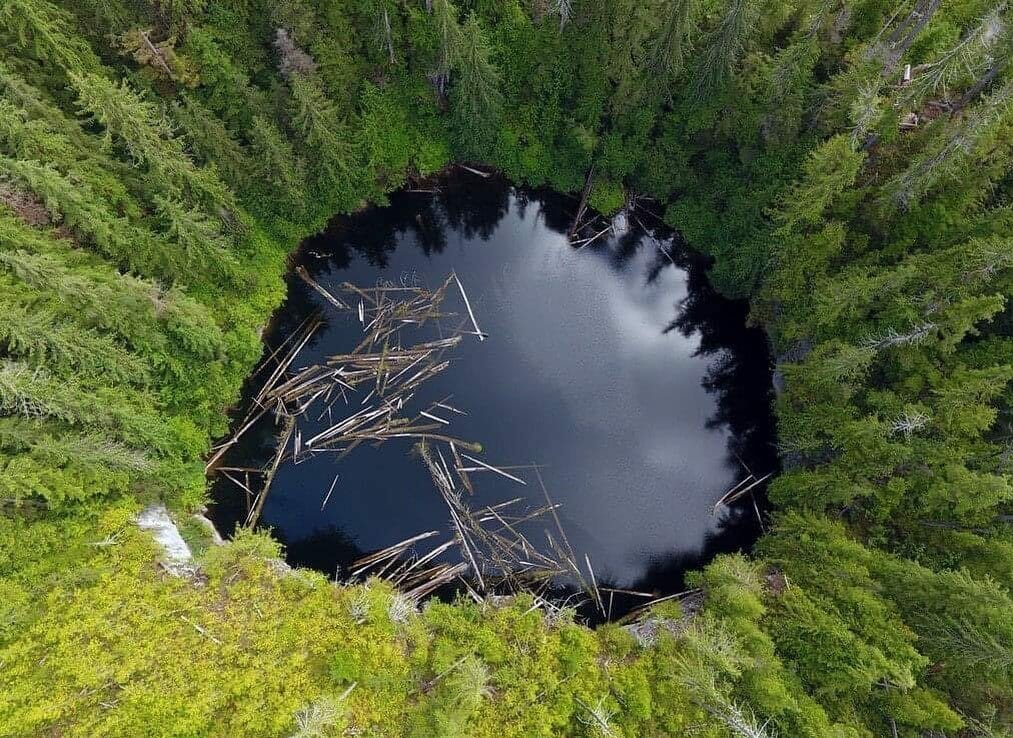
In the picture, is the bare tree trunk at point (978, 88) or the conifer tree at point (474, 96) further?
the conifer tree at point (474, 96)

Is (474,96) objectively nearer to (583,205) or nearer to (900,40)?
(583,205)

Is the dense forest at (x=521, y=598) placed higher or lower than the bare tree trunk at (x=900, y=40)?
lower

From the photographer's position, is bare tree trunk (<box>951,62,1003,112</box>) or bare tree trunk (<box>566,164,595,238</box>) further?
bare tree trunk (<box>566,164,595,238</box>)

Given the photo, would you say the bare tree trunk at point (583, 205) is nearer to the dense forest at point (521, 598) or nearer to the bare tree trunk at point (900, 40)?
the dense forest at point (521, 598)

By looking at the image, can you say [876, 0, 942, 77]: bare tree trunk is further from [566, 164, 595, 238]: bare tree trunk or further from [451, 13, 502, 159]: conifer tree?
[451, 13, 502, 159]: conifer tree

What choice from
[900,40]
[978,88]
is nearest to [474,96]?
[900,40]

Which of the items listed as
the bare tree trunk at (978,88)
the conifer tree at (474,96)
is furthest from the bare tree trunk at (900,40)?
the conifer tree at (474,96)

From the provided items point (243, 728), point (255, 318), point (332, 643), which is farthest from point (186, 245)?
A: point (243, 728)

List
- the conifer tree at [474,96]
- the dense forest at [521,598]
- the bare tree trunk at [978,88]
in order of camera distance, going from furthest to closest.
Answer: the conifer tree at [474,96] < the bare tree trunk at [978,88] < the dense forest at [521,598]

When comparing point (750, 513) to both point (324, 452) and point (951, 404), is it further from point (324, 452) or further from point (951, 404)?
point (324, 452)

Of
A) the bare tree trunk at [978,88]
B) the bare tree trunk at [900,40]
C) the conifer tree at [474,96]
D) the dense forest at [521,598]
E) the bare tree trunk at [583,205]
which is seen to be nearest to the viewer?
the dense forest at [521,598]

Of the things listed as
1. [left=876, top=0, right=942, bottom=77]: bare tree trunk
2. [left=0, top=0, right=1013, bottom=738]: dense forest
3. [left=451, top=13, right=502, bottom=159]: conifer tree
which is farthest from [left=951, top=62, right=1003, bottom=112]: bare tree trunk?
[left=451, top=13, right=502, bottom=159]: conifer tree
